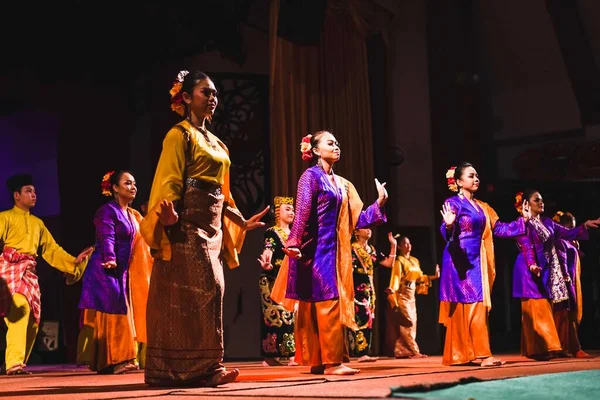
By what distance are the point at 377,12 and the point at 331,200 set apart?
17.5 ft

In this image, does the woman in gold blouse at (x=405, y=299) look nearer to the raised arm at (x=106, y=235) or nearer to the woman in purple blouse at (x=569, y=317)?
the woman in purple blouse at (x=569, y=317)

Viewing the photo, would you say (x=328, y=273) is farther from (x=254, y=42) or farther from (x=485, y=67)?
(x=485, y=67)

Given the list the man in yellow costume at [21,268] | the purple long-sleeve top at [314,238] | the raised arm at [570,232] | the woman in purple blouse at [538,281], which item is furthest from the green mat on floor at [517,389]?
the man in yellow costume at [21,268]

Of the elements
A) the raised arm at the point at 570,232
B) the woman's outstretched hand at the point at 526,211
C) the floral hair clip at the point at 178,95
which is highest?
the floral hair clip at the point at 178,95

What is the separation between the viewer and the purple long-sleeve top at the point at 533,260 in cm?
746

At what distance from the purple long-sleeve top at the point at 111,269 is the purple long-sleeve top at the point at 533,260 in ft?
10.4

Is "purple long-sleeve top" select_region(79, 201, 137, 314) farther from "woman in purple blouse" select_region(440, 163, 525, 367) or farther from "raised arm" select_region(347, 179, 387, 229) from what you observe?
"woman in purple blouse" select_region(440, 163, 525, 367)

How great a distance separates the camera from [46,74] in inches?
341

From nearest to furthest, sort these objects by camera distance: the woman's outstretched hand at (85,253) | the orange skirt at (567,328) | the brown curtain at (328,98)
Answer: the woman's outstretched hand at (85,253) < the orange skirt at (567,328) < the brown curtain at (328,98)

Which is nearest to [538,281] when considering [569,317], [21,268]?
[569,317]

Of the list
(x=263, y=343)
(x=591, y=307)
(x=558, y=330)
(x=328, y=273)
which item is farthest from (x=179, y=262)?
(x=591, y=307)

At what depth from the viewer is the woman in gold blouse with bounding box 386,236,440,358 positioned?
9359 millimetres

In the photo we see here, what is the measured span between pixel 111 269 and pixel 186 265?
2.20 meters

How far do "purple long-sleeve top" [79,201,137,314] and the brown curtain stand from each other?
3.06 m
